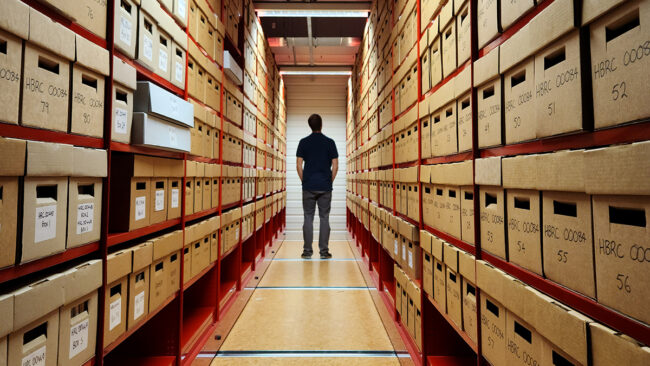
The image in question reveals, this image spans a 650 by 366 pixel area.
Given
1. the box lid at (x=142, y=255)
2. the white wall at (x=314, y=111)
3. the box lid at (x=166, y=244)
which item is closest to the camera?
the box lid at (x=142, y=255)

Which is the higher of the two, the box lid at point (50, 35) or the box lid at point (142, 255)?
the box lid at point (50, 35)

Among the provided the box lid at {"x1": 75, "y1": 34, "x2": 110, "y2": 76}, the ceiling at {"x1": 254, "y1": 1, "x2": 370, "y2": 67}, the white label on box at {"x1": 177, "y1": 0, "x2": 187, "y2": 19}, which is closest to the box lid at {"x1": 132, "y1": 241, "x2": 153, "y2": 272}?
the box lid at {"x1": 75, "y1": 34, "x2": 110, "y2": 76}

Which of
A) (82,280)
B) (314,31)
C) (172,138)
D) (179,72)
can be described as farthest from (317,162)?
(82,280)

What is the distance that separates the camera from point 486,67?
3.73ft

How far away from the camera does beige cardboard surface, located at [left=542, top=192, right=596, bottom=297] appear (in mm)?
723

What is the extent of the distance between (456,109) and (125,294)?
1.46m

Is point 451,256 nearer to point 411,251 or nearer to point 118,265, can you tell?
point 411,251

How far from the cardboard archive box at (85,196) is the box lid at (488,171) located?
1.23m

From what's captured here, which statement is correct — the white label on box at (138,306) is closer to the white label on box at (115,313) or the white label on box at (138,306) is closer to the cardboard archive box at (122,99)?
the white label on box at (115,313)

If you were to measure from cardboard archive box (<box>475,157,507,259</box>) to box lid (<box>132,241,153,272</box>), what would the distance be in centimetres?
128

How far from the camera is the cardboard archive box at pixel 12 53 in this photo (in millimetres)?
778

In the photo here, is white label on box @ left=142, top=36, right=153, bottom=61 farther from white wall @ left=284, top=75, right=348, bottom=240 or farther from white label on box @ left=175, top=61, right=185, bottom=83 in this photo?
white wall @ left=284, top=75, right=348, bottom=240

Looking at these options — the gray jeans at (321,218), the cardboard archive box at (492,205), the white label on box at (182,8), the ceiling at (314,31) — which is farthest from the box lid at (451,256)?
the ceiling at (314,31)

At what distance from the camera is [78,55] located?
1.01 m
